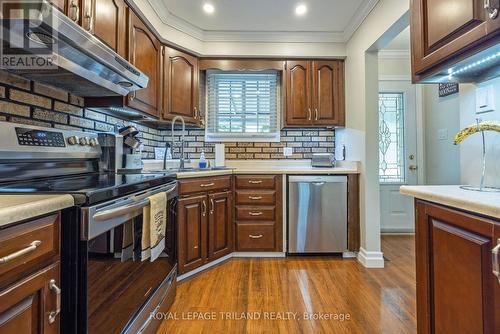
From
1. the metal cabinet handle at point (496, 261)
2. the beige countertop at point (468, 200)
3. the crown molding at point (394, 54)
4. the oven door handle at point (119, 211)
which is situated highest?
the crown molding at point (394, 54)

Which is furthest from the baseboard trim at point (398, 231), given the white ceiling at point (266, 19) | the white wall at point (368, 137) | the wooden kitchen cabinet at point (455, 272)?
the wooden kitchen cabinet at point (455, 272)

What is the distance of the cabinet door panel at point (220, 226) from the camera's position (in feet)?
7.96

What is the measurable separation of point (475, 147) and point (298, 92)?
1950 millimetres

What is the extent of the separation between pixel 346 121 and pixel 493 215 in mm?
2349

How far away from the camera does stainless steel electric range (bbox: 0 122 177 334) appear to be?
864mm

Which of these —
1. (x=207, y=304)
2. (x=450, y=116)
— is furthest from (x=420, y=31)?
(x=450, y=116)

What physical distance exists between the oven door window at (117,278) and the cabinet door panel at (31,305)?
130 mm

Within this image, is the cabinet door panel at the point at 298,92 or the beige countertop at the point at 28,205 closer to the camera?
the beige countertop at the point at 28,205

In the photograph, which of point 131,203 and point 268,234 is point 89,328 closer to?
point 131,203

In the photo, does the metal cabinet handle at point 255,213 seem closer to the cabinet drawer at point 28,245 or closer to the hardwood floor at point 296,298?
the hardwood floor at point 296,298

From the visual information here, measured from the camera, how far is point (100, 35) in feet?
5.46

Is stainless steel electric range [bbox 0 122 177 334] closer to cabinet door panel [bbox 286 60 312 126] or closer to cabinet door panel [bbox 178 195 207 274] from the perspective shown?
cabinet door panel [bbox 178 195 207 274]

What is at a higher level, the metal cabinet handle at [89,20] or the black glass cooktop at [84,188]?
the metal cabinet handle at [89,20]

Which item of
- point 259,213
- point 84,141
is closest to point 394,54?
point 259,213
